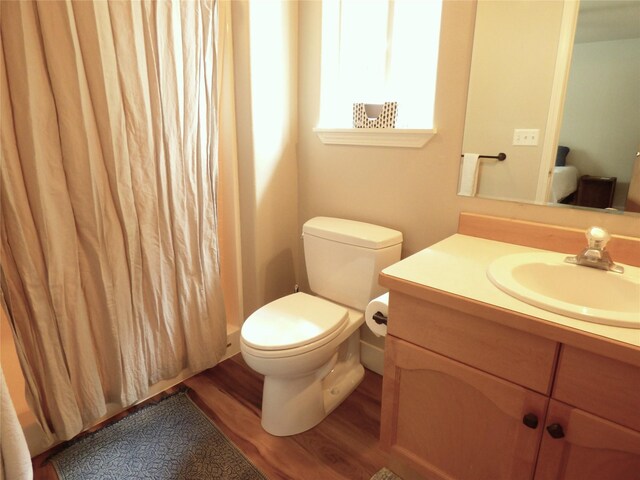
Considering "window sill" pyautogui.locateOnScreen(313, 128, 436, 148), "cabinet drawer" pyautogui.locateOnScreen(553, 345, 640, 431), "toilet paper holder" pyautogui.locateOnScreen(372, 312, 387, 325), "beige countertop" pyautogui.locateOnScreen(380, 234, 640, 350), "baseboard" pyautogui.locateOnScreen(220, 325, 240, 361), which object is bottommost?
"baseboard" pyautogui.locateOnScreen(220, 325, 240, 361)

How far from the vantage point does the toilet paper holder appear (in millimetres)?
1213

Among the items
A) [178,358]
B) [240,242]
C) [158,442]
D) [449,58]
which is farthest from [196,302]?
[449,58]

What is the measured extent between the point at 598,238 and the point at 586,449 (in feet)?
1.78

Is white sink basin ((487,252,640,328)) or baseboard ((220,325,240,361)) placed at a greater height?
white sink basin ((487,252,640,328))

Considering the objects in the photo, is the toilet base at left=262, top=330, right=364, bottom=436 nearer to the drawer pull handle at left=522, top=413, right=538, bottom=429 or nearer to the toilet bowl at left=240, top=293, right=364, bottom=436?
the toilet bowl at left=240, top=293, right=364, bottom=436

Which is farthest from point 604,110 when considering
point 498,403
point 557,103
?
point 498,403

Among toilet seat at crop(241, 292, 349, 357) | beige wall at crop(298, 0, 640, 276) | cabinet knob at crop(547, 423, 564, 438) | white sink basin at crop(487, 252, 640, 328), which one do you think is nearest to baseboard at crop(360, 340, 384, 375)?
toilet seat at crop(241, 292, 349, 357)

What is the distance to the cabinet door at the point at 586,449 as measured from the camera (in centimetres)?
77

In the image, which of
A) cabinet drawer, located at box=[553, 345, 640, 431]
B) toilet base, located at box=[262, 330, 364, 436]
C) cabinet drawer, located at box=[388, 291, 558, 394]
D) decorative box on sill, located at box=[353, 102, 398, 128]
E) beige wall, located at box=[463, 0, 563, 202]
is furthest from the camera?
decorative box on sill, located at box=[353, 102, 398, 128]

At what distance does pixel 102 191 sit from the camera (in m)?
1.28

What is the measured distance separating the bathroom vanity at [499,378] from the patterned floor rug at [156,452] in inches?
24.9

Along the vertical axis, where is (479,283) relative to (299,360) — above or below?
above

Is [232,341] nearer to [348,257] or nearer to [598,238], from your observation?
[348,257]

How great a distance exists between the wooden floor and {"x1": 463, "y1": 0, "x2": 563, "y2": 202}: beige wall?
1.06 metres
